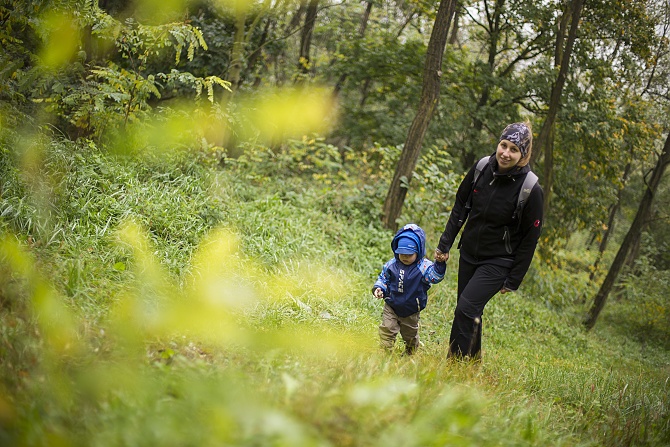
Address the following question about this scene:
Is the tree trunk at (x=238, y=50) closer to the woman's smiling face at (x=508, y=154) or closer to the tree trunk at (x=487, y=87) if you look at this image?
the woman's smiling face at (x=508, y=154)

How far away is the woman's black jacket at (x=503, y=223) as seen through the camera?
4.23 m

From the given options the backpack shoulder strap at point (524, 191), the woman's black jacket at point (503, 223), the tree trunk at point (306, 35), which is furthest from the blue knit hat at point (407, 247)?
the tree trunk at point (306, 35)

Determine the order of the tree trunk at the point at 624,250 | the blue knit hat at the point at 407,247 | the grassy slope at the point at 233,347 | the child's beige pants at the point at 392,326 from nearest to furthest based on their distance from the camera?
the grassy slope at the point at 233,347
the blue knit hat at the point at 407,247
the child's beige pants at the point at 392,326
the tree trunk at the point at 624,250

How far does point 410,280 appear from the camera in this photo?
4.57 m

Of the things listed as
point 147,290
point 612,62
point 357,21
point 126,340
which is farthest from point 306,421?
point 357,21

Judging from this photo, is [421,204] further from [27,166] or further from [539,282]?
[27,166]

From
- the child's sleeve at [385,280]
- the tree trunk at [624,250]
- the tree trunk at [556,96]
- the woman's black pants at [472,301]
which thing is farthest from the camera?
the tree trunk at [624,250]

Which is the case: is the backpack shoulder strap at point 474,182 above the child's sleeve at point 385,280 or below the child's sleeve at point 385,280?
above

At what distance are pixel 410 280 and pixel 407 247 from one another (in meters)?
0.31

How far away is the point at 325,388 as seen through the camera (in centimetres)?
256

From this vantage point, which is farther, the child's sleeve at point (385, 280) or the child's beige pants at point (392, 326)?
the child's beige pants at point (392, 326)

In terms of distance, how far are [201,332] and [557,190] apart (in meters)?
12.2

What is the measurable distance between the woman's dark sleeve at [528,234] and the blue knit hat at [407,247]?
0.85m

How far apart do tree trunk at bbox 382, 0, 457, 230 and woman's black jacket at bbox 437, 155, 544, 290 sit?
178 inches
